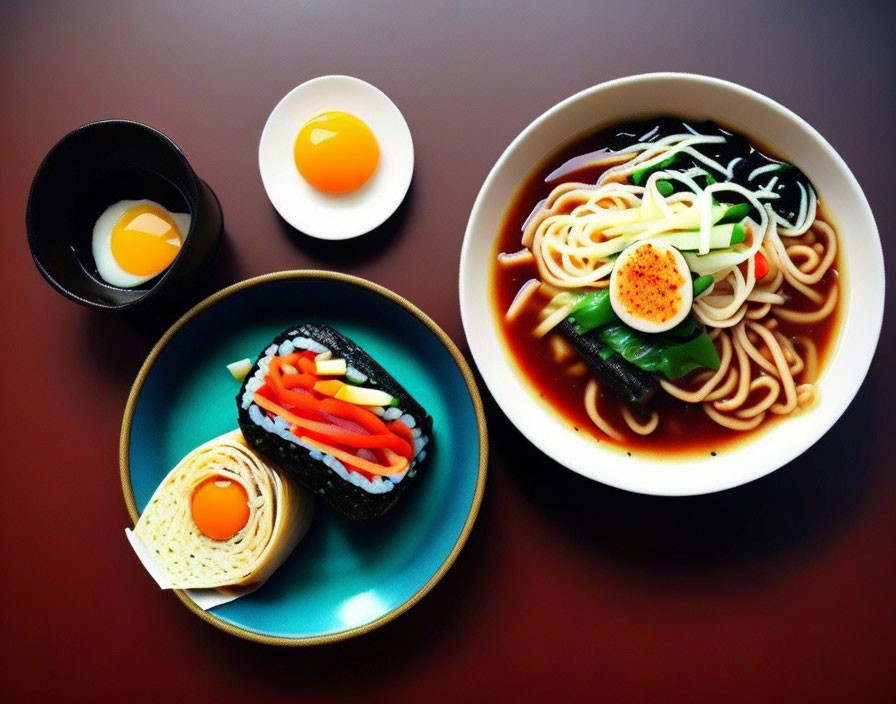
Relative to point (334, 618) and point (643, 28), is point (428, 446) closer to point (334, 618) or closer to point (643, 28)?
point (334, 618)

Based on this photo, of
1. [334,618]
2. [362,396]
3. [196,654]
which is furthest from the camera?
[196,654]

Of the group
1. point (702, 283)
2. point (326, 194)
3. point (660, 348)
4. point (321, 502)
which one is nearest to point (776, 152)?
point (702, 283)

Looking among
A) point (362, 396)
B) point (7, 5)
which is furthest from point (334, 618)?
point (7, 5)

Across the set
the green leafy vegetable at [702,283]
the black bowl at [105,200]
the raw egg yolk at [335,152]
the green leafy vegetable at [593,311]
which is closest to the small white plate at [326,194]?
the raw egg yolk at [335,152]

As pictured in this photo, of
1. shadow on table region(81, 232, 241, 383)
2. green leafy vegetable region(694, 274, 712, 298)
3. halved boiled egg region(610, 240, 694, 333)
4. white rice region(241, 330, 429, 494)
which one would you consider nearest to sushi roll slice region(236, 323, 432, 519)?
white rice region(241, 330, 429, 494)

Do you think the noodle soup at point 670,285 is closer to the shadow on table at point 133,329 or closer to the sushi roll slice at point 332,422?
the sushi roll slice at point 332,422

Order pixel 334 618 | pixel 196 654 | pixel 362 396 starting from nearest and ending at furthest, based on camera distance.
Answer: pixel 362 396, pixel 334 618, pixel 196 654
